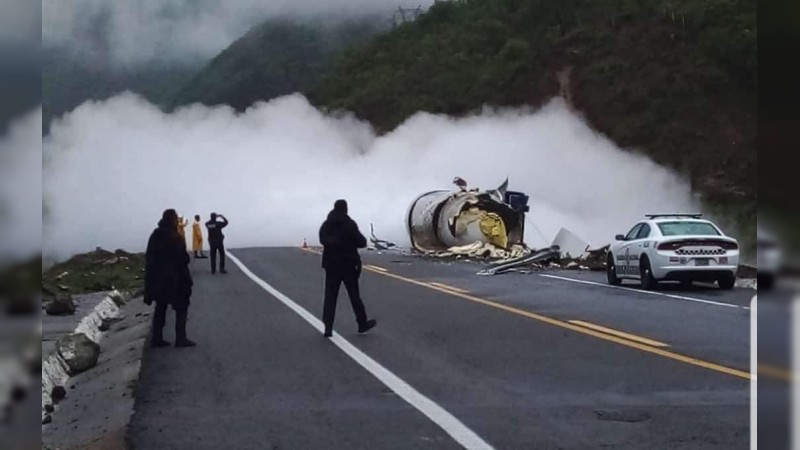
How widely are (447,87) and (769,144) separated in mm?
2043

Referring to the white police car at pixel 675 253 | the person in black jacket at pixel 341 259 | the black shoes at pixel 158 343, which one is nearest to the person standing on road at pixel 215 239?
the person in black jacket at pixel 341 259

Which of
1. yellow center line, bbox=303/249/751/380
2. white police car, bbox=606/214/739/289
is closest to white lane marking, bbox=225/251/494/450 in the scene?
yellow center line, bbox=303/249/751/380

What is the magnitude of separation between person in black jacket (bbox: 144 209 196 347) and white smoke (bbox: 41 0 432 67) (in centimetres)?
61

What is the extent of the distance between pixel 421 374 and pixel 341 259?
10.3ft

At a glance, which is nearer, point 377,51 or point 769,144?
→ point 769,144

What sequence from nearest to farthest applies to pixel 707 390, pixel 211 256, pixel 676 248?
1. pixel 211 256
2. pixel 707 390
3. pixel 676 248

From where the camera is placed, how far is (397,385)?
24.1ft

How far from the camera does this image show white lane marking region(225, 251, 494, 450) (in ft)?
17.9

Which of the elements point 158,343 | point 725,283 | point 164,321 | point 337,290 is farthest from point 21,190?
point 725,283

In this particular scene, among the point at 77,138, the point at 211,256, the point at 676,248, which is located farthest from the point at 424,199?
the point at 676,248

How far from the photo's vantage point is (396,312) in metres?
6.17

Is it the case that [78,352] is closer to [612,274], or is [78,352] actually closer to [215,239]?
[215,239]

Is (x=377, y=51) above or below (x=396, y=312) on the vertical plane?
above

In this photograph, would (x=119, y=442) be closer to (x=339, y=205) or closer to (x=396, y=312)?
(x=396, y=312)
